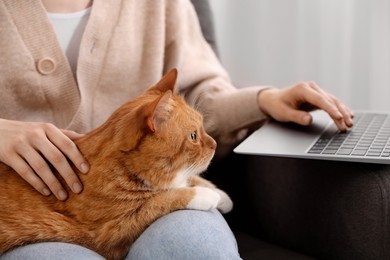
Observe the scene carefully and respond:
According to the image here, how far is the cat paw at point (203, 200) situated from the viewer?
908 mm

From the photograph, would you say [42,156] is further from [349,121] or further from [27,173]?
[349,121]

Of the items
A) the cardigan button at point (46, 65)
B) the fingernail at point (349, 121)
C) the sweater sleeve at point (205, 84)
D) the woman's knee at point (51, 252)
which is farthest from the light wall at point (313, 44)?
the woman's knee at point (51, 252)

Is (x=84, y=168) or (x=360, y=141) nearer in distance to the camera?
(x=84, y=168)

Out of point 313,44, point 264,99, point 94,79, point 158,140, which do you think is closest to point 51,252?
point 158,140

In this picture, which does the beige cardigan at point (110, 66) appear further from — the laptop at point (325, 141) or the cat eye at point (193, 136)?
the cat eye at point (193, 136)

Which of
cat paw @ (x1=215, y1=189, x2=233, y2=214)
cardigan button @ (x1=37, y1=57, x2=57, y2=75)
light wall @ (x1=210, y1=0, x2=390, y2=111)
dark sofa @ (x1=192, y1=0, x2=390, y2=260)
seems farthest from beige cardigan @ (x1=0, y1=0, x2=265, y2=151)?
light wall @ (x1=210, y1=0, x2=390, y2=111)

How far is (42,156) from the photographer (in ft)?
2.99

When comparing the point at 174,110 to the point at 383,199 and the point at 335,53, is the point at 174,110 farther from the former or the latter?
the point at 335,53

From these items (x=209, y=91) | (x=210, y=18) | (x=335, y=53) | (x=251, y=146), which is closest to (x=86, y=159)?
(x=251, y=146)

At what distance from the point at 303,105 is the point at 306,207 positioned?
223 mm

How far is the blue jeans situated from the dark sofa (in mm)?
255

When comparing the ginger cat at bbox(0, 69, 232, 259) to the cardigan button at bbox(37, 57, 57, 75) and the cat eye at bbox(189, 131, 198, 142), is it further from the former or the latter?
the cardigan button at bbox(37, 57, 57, 75)

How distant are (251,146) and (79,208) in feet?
1.15

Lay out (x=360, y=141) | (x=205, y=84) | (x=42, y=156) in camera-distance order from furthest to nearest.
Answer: (x=205, y=84) < (x=360, y=141) < (x=42, y=156)
